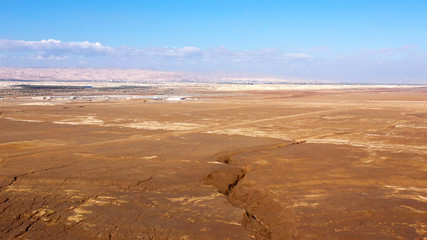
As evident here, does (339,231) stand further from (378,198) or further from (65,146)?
(65,146)

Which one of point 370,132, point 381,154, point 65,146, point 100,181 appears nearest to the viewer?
point 100,181

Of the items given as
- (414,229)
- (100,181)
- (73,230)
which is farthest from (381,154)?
(73,230)

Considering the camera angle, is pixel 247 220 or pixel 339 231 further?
pixel 247 220

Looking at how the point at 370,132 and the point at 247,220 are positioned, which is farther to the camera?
the point at 370,132

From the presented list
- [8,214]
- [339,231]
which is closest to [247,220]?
[339,231]

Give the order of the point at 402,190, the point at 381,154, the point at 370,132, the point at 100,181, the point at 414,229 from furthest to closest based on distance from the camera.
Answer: the point at 370,132 → the point at 381,154 → the point at 100,181 → the point at 402,190 → the point at 414,229

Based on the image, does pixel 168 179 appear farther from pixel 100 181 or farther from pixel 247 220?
pixel 247 220
